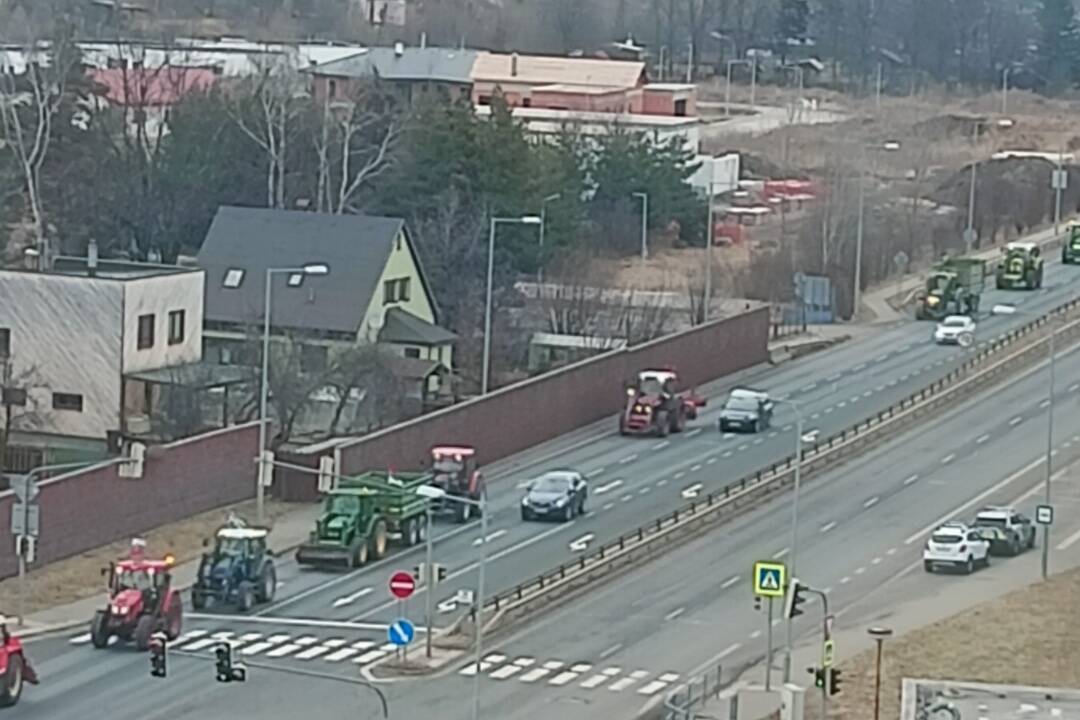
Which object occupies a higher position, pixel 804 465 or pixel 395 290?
pixel 395 290

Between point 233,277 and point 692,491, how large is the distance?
1915 cm

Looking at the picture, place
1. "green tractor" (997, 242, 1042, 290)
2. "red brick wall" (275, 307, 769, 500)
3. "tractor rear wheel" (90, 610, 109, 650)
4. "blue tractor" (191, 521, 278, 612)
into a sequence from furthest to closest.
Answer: "green tractor" (997, 242, 1042, 290)
"red brick wall" (275, 307, 769, 500)
"blue tractor" (191, 521, 278, 612)
"tractor rear wheel" (90, 610, 109, 650)

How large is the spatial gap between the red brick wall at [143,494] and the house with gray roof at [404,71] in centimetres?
5755

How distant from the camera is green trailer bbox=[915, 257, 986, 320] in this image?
94.4 metres

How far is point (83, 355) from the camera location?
2562 inches

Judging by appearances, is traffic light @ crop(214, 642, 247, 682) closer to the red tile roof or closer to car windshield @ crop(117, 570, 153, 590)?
car windshield @ crop(117, 570, 153, 590)

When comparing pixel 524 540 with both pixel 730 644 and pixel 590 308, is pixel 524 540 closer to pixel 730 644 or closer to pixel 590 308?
pixel 730 644

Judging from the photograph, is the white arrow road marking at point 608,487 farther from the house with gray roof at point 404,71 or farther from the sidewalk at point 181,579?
the house with gray roof at point 404,71

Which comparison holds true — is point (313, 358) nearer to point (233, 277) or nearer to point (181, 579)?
point (233, 277)

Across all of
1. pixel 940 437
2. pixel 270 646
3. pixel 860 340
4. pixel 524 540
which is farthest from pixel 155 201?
pixel 270 646

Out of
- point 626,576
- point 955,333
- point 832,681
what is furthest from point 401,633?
point 955,333

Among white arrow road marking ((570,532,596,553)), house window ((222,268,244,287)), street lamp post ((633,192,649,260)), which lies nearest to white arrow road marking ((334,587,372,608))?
white arrow road marking ((570,532,596,553))

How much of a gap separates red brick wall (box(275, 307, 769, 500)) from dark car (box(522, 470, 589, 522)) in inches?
149

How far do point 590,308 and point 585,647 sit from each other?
118 ft
